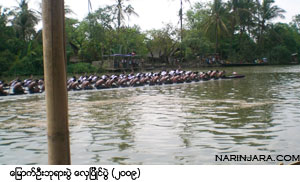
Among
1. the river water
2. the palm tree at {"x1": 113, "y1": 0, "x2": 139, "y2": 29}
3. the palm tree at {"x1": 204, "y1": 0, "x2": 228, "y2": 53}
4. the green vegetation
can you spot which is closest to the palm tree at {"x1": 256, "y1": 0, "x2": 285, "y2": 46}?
the green vegetation

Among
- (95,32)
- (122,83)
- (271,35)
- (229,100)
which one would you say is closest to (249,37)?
(271,35)

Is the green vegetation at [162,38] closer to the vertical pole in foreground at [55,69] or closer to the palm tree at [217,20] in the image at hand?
the palm tree at [217,20]

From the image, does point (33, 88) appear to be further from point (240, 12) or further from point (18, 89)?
point (240, 12)

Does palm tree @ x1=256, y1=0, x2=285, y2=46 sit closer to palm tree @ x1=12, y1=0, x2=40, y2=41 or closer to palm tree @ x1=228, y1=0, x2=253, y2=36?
palm tree @ x1=228, y1=0, x2=253, y2=36

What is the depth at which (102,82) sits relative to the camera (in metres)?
17.9

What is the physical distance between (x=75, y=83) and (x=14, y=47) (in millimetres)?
18270

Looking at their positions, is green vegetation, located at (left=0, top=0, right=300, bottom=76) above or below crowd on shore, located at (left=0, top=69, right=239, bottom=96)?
above

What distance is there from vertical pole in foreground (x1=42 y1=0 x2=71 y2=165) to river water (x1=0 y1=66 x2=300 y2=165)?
324 centimetres

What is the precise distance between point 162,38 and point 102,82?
92.0 feet

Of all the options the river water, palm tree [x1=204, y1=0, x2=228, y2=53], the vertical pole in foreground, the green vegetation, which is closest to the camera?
the vertical pole in foreground

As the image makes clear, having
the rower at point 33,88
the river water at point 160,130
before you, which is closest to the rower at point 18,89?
the rower at point 33,88

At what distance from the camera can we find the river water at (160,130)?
613 cm

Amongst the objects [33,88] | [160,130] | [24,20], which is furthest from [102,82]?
[24,20]

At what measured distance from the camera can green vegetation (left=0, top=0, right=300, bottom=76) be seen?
1291 inches
